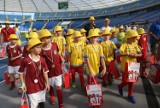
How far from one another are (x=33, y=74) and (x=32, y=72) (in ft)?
0.16

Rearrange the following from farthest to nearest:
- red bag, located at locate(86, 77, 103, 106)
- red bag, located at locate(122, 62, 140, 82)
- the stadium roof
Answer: the stadium roof, red bag, located at locate(122, 62, 140, 82), red bag, located at locate(86, 77, 103, 106)

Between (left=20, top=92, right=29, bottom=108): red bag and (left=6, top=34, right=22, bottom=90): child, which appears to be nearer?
(left=20, top=92, right=29, bottom=108): red bag

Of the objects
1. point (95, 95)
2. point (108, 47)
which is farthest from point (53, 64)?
point (108, 47)

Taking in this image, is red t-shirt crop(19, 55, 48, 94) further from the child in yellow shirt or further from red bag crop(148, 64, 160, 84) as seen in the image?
red bag crop(148, 64, 160, 84)

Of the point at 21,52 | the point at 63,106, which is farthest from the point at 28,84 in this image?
the point at 21,52

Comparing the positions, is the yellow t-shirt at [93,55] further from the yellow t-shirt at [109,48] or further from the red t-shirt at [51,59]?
the yellow t-shirt at [109,48]

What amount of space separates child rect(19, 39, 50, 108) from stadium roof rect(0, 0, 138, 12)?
110 ft

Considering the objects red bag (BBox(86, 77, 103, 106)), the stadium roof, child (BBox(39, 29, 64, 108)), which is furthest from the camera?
the stadium roof

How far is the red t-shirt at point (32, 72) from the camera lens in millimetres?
4195

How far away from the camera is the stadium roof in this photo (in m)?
38.3

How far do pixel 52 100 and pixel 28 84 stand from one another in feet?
5.38

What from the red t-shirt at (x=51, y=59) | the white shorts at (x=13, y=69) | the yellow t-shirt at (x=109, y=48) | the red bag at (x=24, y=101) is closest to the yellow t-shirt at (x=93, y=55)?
the red t-shirt at (x=51, y=59)

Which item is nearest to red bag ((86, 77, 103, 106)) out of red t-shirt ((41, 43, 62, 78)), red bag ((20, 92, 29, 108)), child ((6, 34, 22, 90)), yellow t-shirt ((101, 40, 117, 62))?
red t-shirt ((41, 43, 62, 78))

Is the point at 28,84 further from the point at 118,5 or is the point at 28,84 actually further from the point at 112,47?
the point at 118,5
